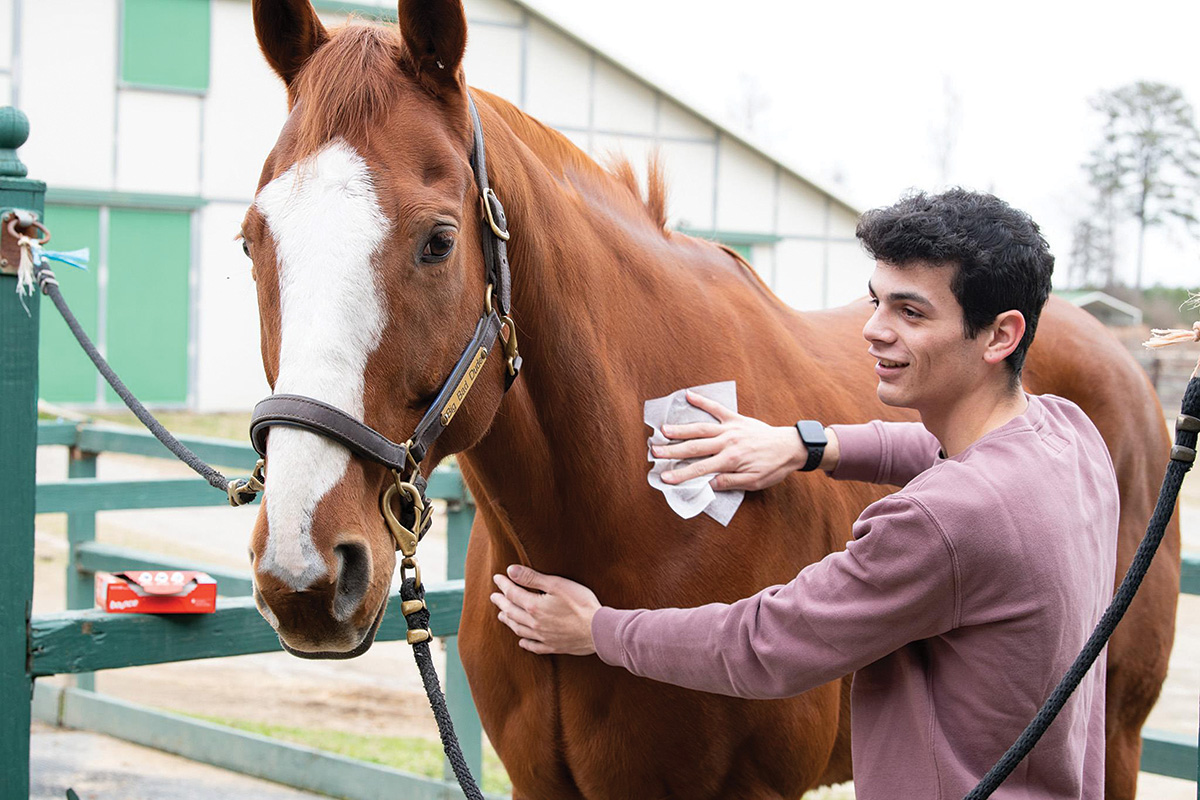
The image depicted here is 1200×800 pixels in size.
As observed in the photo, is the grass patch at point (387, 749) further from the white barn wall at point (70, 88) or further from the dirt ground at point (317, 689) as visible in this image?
the white barn wall at point (70, 88)

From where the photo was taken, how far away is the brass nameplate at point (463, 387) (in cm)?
173

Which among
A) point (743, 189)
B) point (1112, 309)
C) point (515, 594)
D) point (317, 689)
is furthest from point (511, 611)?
point (1112, 309)

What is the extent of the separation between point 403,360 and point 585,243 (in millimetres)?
643

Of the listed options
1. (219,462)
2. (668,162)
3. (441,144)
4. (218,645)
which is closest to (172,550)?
(219,462)

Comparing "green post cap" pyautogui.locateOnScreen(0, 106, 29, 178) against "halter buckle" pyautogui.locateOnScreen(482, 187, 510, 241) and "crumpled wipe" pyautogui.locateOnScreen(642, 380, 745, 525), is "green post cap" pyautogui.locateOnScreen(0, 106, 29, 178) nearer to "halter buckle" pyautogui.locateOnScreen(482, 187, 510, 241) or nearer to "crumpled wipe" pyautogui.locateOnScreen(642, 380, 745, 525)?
"halter buckle" pyautogui.locateOnScreen(482, 187, 510, 241)

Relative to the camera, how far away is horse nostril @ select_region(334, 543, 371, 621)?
1532 millimetres

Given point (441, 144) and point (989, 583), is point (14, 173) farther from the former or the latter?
point (989, 583)

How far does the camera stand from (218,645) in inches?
108

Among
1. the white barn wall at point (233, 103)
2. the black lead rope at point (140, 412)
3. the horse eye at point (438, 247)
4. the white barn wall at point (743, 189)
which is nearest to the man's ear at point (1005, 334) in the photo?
the horse eye at point (438, 247)

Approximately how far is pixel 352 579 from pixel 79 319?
1535 cm

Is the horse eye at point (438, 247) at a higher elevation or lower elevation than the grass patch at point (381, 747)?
higher

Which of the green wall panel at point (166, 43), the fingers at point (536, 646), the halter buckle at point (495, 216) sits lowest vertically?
the fingers at point (536, 646)

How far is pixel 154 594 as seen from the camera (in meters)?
2.64

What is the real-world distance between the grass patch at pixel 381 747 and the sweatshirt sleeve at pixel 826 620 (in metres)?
3.03
